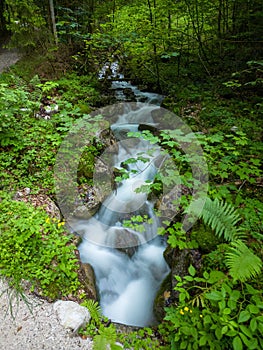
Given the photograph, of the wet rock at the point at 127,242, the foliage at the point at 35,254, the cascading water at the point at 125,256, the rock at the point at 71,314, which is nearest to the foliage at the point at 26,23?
the cascading water at the point at 125,256

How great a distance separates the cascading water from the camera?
154 inches

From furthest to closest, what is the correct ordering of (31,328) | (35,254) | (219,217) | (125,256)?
(125,256) < (35,254) < (219,217) < (31,328)

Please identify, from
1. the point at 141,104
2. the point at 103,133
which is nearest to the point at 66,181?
the point at 103,133

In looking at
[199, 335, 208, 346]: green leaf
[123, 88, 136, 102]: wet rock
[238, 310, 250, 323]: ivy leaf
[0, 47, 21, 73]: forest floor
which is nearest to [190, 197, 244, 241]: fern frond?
[238, 310, 250, 323]: ivy leaf

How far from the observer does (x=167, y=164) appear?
16.3 ft

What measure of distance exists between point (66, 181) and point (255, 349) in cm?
384

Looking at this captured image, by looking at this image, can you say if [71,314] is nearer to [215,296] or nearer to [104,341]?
[104,341]

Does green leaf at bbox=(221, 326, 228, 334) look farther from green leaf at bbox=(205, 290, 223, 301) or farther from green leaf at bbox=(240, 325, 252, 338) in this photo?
green leaf at bbox=(205, 290, 223, 301)

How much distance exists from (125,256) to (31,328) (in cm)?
209

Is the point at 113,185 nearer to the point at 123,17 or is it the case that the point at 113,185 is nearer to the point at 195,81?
the point at 195,81

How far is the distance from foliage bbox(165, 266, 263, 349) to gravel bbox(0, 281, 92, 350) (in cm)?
113

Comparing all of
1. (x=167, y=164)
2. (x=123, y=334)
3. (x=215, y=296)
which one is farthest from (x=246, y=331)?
(x=167, y=164)

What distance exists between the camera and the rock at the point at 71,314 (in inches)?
108

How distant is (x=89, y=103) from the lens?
23.6 feet
